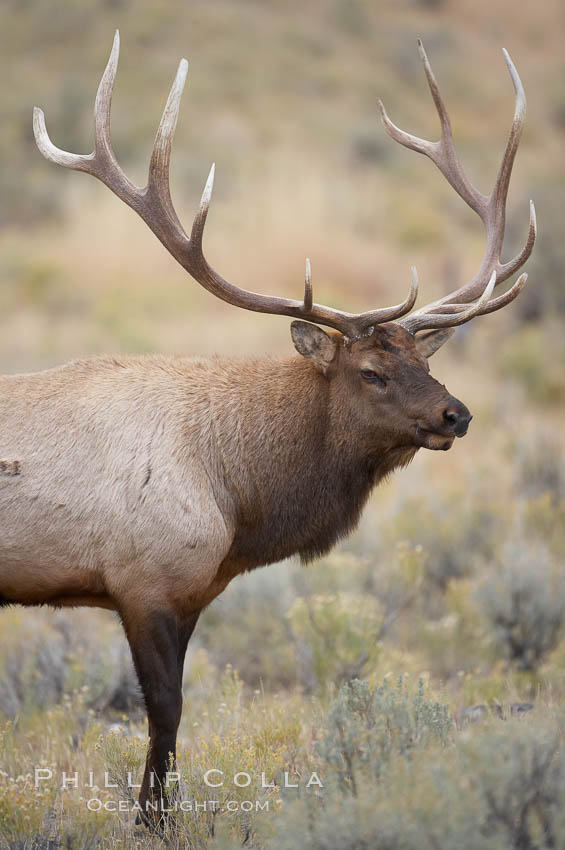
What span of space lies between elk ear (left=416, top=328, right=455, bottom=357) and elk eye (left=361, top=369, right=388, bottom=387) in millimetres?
409

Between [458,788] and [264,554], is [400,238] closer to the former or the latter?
[264,554]

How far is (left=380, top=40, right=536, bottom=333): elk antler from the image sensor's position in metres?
4.28

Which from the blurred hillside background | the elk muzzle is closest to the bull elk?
the elk muzzle

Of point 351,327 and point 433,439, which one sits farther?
point 351,327

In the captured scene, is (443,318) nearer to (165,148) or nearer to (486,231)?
(486,231)

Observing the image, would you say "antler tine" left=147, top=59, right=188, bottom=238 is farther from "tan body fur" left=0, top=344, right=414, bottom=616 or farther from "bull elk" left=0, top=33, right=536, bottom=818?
"tan body fur" left=0, top=344, right=414, bottom=616

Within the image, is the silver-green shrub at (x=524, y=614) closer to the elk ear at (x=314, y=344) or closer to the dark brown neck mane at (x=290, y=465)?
the dark brown neck mane at (x=290, y=465)

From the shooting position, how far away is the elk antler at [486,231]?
4277mm

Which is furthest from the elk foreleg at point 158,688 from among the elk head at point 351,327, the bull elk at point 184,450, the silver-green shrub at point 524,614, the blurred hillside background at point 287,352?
the silver-green shrub at point 524,614

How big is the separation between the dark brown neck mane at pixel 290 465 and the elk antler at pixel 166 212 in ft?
1.06

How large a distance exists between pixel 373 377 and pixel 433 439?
1.27 ft

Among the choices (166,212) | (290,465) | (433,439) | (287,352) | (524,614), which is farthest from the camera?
(287,352)

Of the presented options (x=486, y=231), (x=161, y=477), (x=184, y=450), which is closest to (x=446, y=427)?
(x=184, y=450)

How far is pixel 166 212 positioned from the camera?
4.32m
